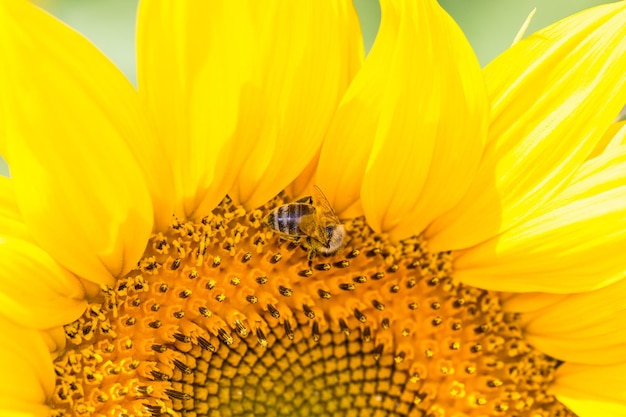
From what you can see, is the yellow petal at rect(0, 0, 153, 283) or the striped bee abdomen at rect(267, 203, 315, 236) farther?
the striped bee abdomen at rect(267, 203, 315, 236)

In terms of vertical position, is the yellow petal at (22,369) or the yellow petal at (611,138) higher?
the yellow petal at (611,138)

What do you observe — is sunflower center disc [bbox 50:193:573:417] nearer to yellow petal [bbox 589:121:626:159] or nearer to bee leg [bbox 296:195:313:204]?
bee leg [bbox 296:195:313:204]

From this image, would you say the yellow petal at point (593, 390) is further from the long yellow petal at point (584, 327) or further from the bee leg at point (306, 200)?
the bee leg at point (306, 200)

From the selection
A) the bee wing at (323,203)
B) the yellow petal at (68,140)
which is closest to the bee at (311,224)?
the bee wing at (323,203)

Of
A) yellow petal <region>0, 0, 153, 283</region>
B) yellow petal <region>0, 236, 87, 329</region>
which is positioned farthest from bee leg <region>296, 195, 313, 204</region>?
yellow petal <region>0, 236, 87, 329</region>

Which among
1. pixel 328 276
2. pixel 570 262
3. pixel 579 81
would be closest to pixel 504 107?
pixel 579 81

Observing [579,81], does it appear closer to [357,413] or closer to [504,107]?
[504,107]

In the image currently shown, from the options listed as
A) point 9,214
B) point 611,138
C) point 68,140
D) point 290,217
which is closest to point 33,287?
point 9,214
